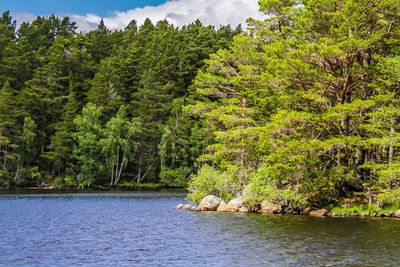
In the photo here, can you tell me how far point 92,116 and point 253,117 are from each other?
39.8 m

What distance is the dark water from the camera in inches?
611

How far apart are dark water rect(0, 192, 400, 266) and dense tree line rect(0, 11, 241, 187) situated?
41226 mm

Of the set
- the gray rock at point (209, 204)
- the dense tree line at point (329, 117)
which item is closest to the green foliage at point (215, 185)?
the dense tree line at point (329, 117)

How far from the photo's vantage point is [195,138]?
77.8 m

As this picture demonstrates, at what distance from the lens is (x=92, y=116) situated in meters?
71.9

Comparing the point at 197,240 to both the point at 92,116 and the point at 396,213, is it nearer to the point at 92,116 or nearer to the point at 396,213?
the point at 396,213

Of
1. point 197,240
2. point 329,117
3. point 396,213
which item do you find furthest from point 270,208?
point 197,240

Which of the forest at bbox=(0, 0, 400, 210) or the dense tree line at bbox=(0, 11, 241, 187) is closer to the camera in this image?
the forest at bbox=(0, 0, 400, 210)

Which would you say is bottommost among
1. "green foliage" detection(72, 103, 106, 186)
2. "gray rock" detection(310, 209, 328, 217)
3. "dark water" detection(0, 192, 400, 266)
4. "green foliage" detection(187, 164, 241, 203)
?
"dark water" detection(0, 192, 400, 266)

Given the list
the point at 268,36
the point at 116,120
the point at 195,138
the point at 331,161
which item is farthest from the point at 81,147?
the point at 331,161

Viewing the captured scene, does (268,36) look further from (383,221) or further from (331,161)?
(383,221)

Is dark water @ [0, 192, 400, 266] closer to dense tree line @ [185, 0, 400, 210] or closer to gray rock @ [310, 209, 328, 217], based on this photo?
gray rock @ [310, 209, 328, 217]

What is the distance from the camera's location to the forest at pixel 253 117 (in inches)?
1161

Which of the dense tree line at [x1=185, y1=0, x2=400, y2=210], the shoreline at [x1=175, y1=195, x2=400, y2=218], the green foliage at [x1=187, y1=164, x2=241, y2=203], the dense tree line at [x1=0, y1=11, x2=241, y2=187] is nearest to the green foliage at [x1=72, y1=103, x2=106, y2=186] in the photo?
the dense tree line at [x1=0, y1=11, x2=241, y2=187]
